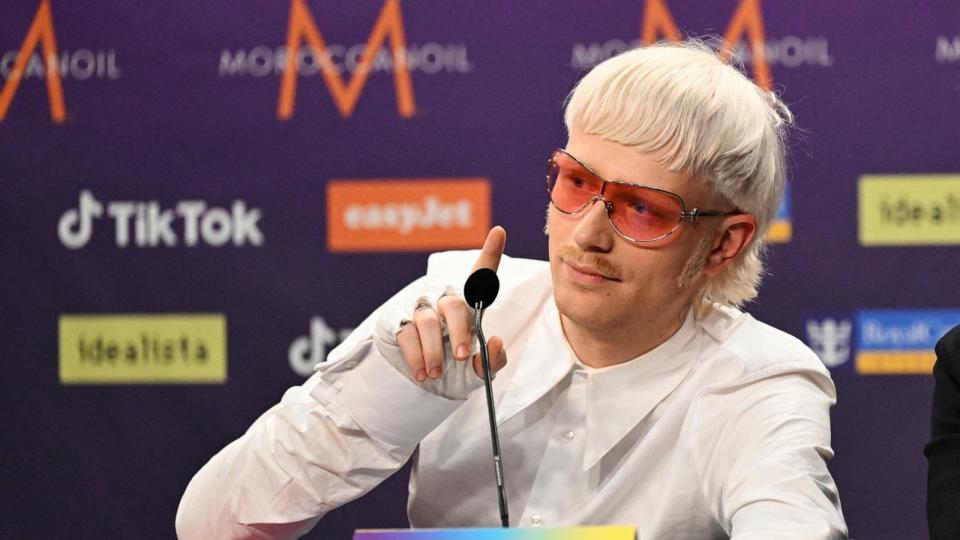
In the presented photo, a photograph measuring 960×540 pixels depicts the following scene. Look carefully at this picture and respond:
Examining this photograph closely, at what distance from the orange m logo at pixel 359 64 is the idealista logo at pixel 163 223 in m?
0.30

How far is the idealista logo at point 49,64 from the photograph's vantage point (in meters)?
3.28

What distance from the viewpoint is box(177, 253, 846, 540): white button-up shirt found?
1.65 metres

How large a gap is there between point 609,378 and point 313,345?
1601 mm

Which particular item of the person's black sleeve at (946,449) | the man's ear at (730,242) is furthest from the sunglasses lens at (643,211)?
the person's black sleeve at (946,449)

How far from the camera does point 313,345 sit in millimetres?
3279

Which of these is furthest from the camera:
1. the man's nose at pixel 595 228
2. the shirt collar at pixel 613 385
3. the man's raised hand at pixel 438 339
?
the shirt collar at pixel 613 385

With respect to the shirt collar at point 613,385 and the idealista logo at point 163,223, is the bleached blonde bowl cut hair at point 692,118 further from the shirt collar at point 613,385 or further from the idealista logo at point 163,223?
the idealista logo at point 163,223

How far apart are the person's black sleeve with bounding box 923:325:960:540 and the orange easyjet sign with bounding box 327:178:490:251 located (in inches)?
65.7

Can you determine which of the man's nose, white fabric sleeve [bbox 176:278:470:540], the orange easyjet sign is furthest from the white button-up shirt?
the orange easyjet sign

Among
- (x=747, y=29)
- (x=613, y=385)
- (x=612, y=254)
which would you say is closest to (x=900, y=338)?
(x=747, y=29)

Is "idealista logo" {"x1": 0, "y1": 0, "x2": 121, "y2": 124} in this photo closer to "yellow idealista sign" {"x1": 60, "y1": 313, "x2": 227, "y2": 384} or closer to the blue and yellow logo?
"yellow idealista sign" {"x1": 60, "y1": 313, "x2": 227, "y2": 384}

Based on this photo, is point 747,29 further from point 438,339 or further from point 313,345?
point 438,339

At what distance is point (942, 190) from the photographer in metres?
3.09

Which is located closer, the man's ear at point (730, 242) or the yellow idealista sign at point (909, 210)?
the man's ear at point (730, 242)
